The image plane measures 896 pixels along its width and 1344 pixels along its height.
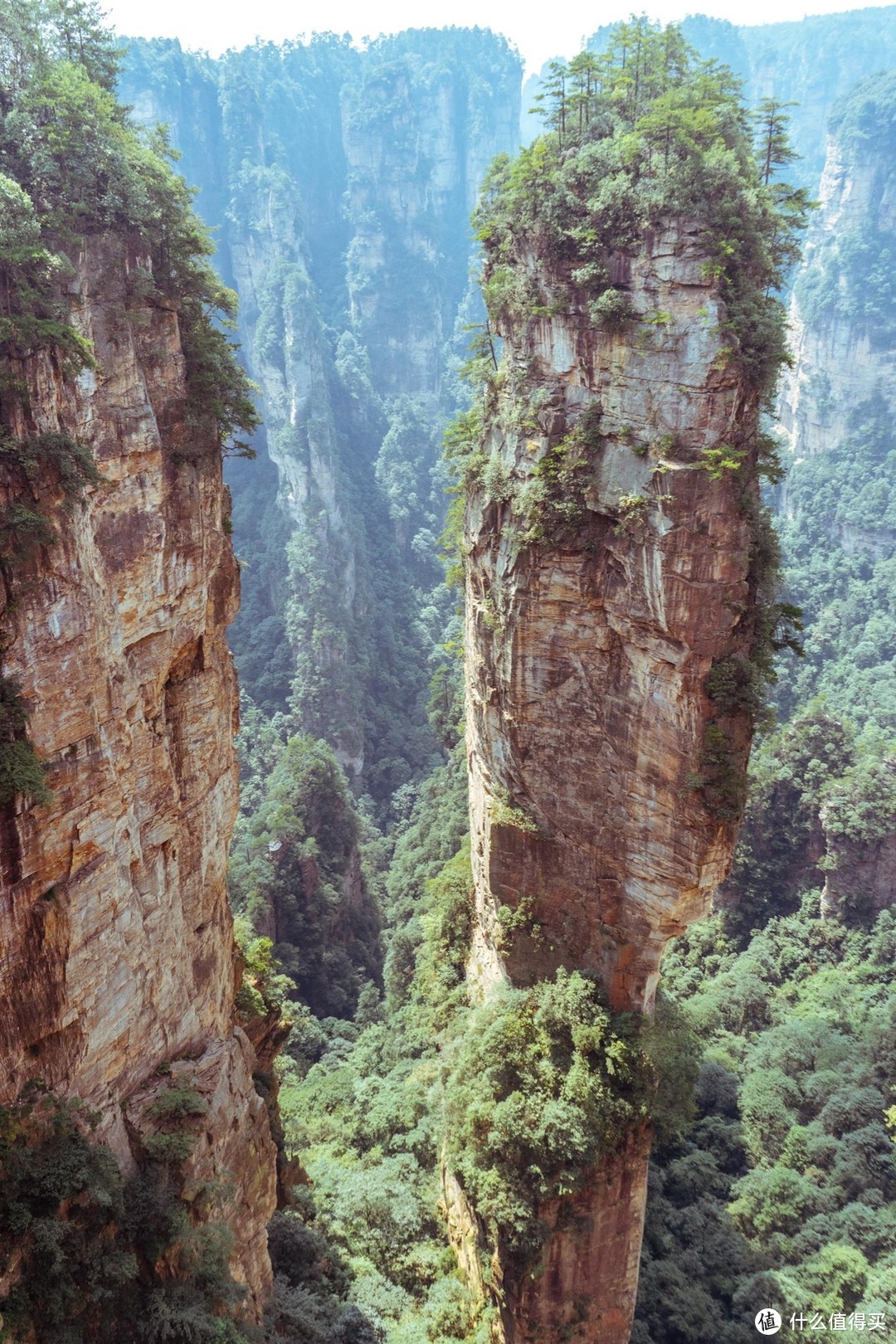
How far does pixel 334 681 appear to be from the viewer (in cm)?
6569

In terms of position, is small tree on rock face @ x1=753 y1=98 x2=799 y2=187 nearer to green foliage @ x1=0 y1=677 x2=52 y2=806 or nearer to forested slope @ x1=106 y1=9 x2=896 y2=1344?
forested slope @ x1=106 y1=9 x2=896 y2=1344

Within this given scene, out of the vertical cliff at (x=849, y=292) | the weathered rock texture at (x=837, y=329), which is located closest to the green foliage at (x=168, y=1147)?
the vertical cliff at (x=849, y=292)

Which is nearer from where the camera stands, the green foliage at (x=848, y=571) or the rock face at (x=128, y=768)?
the rock face at (x=128, y=768)

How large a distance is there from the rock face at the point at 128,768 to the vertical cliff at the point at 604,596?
5.77 meters

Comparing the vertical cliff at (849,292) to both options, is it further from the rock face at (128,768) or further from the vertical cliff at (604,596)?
the rock face at (128,768)

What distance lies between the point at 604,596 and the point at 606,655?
3.86 ft

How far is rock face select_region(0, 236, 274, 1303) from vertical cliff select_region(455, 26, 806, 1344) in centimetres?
577

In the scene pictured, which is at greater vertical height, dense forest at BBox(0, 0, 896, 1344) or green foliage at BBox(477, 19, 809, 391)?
green foliage at BBox(477, 19, 809, 391)

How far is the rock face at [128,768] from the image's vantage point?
10.8 metres

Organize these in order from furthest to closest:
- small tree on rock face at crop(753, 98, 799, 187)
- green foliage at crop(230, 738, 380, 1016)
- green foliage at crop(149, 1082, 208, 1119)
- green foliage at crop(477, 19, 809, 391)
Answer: green foliage at crop(230, 738, 380, 1016) → small tree on rock face at crop(753, 98, 799, 187) → green foliage at crop(477, 19, 809, 391) → green foliage at crop(149, 1082, 208, 1119)

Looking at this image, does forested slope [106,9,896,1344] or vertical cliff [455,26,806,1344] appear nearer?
vertical cliff [455,26,806,1344]

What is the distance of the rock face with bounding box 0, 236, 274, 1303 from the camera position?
35.5ft

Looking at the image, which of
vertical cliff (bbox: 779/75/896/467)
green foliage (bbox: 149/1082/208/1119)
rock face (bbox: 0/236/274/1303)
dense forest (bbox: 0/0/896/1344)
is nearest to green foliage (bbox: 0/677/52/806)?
dense forest (bbox: 0/0/896/1344)

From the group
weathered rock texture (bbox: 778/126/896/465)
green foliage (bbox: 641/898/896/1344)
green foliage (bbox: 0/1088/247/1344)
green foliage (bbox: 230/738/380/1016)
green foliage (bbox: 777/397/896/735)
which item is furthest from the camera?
weathered rock texture (bbox: 778/126/896/465)
